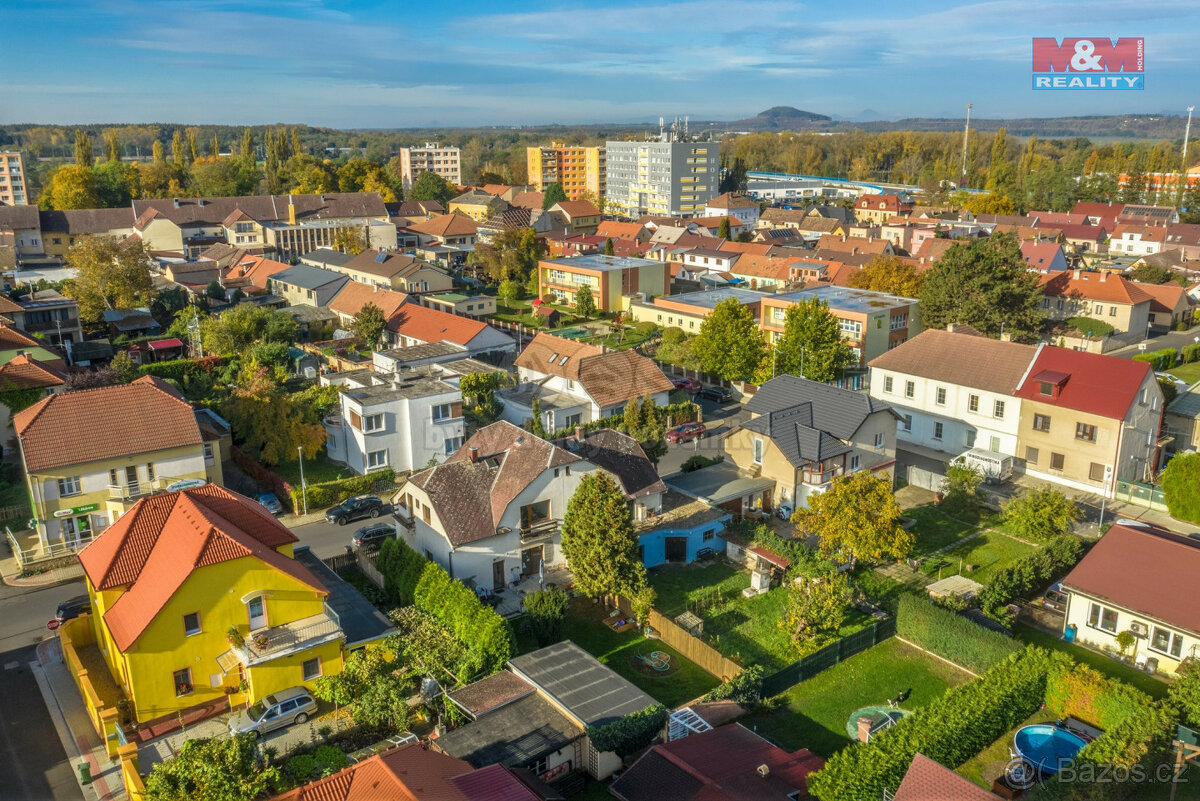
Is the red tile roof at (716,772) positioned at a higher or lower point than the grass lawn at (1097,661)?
higher

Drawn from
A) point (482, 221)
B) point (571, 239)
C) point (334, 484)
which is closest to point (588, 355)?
point (334, 484)

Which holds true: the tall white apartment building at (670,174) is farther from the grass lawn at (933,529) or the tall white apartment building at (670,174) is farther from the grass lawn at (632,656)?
the grass lawn at (632,656)

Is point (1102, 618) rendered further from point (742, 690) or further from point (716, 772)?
point (716, 772)

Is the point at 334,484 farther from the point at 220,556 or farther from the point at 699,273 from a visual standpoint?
the point at 699,273

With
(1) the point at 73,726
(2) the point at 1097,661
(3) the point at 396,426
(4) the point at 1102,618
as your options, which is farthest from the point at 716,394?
(1) the point at 73,726

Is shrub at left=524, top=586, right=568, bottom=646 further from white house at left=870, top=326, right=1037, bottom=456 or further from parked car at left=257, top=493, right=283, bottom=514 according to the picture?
white house at left=870, top=326, right=1037, bottom=456

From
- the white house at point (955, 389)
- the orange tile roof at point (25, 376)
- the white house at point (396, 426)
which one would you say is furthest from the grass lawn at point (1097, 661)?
the orange tile roof at point (25, 376)
